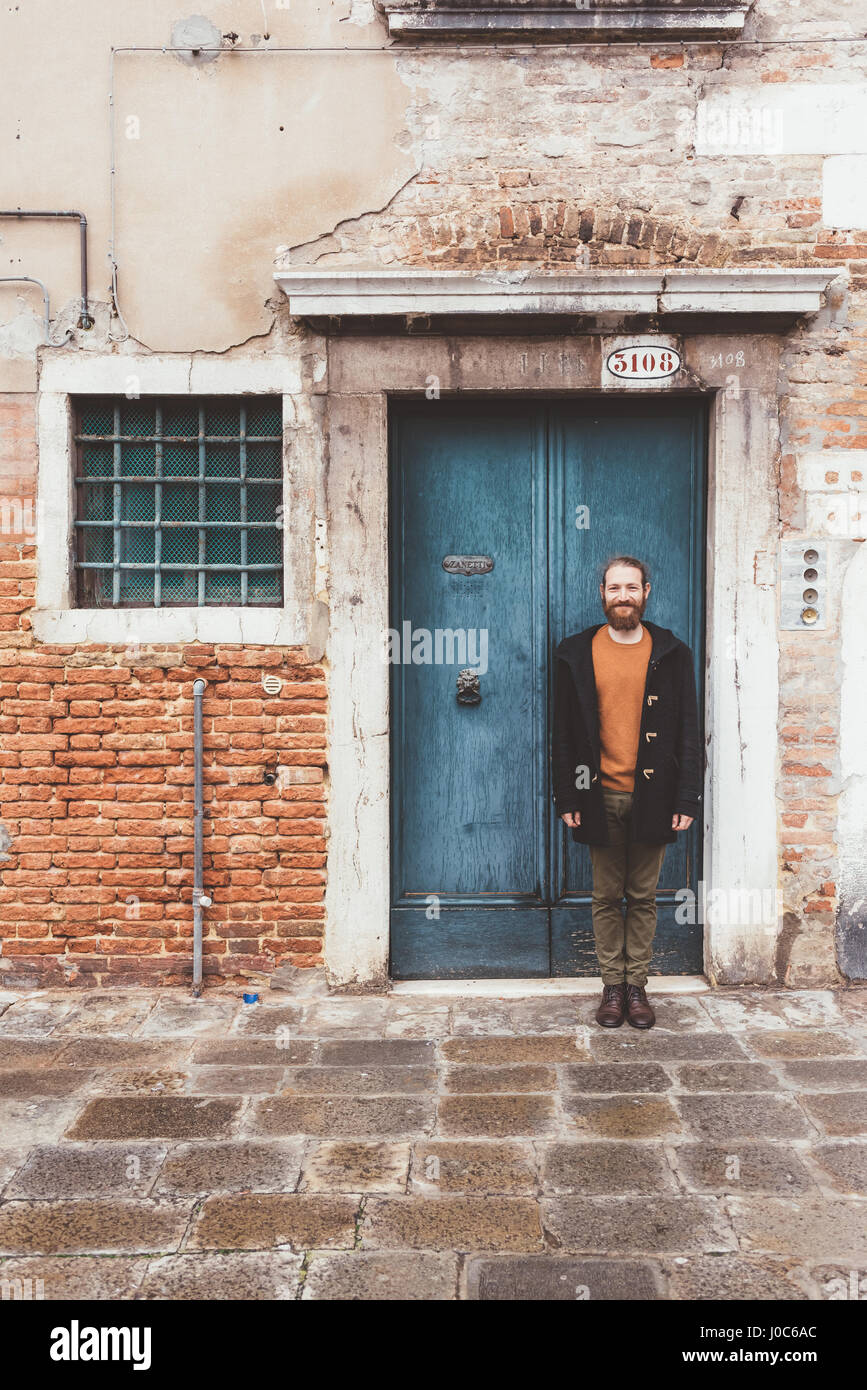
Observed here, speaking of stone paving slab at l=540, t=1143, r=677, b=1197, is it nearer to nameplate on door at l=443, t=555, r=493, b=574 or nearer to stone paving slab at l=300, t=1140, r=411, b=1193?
stone paving slab at l=300, t=1140, r=411, b=1193

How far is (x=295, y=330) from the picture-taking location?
530 cm

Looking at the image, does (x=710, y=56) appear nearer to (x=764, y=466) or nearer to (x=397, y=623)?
(x=764, y=466)

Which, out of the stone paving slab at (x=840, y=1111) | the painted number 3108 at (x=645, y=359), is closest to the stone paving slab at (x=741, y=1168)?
the stone paving slab at (x=840, y=1111)

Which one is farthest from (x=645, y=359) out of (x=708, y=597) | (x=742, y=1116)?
(x=742, y=1116)

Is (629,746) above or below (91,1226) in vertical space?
above

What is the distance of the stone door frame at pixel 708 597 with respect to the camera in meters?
5.25

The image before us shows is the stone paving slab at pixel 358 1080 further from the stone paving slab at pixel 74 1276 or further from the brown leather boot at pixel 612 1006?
the stone paving slab at pixel 74 1276

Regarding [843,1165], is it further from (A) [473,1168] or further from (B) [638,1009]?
(B) [638,1009]

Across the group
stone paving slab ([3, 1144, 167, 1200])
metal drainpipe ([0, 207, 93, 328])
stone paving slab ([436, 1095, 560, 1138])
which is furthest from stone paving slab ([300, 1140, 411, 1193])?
metal drainpipe ([0, 207, 93, 328])

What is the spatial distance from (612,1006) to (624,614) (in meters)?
1.68

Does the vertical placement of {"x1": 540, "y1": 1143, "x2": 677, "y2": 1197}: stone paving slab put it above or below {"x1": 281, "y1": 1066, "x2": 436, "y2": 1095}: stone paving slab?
below

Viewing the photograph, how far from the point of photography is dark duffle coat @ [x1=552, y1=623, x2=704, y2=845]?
482 centimetres

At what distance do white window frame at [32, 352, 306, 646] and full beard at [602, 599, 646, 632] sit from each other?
4.80 ft

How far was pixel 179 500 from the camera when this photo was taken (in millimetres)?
5457
